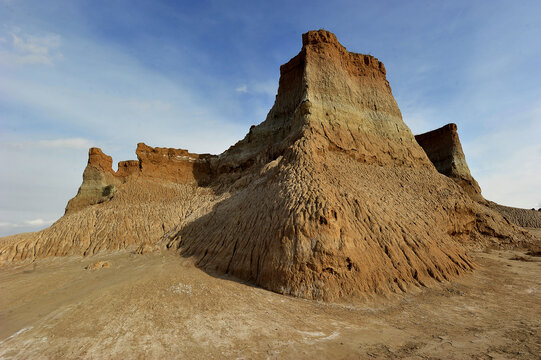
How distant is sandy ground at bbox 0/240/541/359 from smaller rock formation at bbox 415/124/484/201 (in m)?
26.0

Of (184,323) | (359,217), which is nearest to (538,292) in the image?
(359,217)

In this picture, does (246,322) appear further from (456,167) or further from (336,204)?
Answer: (456,167)

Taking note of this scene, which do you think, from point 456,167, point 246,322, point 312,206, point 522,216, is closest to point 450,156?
point 456,167

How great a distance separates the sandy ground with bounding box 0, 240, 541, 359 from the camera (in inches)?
210

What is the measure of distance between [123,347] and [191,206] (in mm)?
15146

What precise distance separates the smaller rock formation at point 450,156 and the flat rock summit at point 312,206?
1432 centimetres

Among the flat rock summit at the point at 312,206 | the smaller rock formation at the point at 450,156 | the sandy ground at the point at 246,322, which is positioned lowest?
the sandy ground at the point at 246,322

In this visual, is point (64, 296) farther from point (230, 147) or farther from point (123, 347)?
point (230, 147)

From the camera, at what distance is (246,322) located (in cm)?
652

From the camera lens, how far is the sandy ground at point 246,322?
5.34 m

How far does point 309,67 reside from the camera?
19438 millimetres

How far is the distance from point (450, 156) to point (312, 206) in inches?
1263

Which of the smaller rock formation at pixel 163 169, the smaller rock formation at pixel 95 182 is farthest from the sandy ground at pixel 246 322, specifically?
the smaller rock formation at pixel 95 182

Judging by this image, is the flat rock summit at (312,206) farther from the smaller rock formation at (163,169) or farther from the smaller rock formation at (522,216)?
the smaller rock formation at (522,216)
